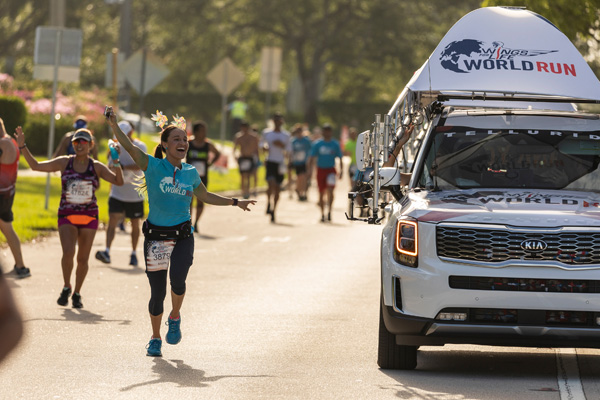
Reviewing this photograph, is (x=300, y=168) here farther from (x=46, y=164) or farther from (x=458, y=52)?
(x=458, y=52)

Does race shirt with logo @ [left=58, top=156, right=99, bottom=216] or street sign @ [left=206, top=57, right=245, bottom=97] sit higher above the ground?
street sign @ [left=206, top=57, right=245, bottom=97]

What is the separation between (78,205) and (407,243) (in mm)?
4642

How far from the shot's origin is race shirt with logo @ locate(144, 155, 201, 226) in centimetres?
984

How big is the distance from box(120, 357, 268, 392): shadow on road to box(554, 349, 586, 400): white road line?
201cm

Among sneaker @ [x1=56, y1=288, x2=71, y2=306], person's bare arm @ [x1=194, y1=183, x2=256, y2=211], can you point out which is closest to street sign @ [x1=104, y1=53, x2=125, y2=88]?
sneaker @ [x1=56, y1=288, x2=71, y2=306]

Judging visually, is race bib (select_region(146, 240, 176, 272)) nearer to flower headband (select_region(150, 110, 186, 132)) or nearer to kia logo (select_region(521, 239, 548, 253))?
flower headband (select_region(150, 110, 186, 132))

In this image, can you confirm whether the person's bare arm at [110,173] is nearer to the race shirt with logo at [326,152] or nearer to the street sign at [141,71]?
the race shirt with logo at [326,152]

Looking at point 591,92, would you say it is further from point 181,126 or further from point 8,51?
point 8,51

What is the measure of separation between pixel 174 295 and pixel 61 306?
3.05m

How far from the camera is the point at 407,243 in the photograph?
9.02 meters

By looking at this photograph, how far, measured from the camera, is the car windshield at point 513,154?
1017cm

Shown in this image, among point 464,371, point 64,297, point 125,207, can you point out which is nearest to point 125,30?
point 125,207

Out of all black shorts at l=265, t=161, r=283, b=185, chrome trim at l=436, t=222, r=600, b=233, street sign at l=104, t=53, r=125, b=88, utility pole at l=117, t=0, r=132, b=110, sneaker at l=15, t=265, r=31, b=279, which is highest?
utility pole at l=117, t=0, r=132, b=110

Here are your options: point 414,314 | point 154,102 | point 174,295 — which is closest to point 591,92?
point 414,314
